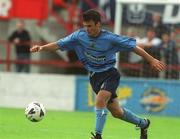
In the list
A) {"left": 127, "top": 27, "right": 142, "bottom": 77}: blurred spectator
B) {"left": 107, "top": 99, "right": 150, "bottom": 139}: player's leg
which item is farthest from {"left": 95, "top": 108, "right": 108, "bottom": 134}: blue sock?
{"left": 127, "top": 27, "right": 142, "bottom": 77}: blurred spectator

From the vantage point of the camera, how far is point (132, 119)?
471 inches

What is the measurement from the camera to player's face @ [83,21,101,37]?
11.2 metres

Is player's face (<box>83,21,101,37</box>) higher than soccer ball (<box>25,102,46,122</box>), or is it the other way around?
player's face (<box>83,21,101,37</box>)

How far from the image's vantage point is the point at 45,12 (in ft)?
80.1

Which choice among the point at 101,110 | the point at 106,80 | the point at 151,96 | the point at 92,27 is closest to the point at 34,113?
the point at 101,110

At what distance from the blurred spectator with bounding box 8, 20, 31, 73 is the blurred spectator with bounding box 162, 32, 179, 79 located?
4354mm

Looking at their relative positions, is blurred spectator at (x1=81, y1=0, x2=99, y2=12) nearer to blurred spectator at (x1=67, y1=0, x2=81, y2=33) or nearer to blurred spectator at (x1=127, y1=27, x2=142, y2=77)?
blurred spectator at (x1=67, y1=0, x2=81, y2=33)

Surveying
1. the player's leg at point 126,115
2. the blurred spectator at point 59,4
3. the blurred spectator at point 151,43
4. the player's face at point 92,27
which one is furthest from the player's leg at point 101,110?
the blurred spectator at point 59,4

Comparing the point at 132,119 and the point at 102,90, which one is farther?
the point at 132,119

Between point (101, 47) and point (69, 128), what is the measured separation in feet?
11.9

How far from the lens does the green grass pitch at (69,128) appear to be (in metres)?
13.0

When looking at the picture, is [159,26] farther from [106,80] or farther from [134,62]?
[106,80]

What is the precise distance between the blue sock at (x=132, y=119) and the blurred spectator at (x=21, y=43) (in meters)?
10.8

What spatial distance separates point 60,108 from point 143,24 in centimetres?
345
